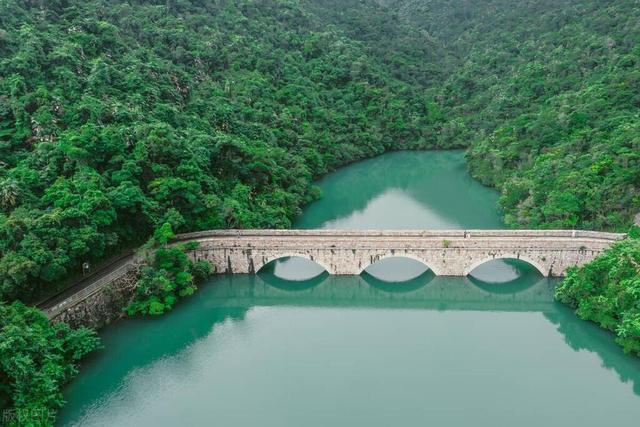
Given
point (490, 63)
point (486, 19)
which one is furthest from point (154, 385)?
point (486, 19)

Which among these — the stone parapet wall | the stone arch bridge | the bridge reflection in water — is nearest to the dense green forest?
the bridge reflection in water

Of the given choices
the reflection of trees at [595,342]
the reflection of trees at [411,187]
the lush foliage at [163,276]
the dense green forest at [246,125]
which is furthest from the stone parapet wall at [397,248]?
the reflection of trees at [411,187]

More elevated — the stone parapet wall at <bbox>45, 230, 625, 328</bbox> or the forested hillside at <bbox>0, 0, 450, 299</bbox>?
the forested hillside at <bbox>0, 0, 450, 299</bbox>

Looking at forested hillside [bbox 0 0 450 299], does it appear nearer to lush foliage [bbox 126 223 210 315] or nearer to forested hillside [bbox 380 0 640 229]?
lush foliage [bbox 126 223 210 315]

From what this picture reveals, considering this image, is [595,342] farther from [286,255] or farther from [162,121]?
[162,121]

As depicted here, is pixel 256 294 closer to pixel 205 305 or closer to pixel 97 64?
pixel 205 305

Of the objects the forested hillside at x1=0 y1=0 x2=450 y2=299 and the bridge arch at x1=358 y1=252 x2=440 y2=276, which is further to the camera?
the bridge arch at x1=358 y1=252 x2=440 y2=276

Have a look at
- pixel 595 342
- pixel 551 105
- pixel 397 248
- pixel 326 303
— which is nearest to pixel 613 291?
pixel 595 342
